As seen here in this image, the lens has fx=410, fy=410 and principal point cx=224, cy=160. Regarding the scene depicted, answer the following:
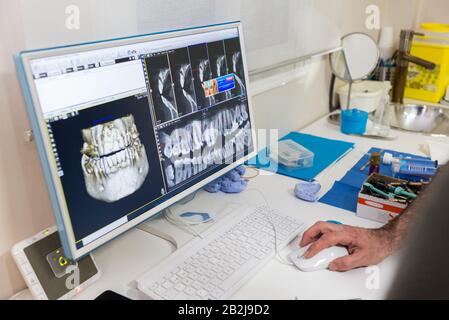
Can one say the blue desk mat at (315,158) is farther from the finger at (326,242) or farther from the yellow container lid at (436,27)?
the yellow container lid at (436,27)

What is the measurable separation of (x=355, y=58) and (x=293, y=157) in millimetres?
784

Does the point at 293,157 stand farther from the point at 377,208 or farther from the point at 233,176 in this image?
the point at 377,208

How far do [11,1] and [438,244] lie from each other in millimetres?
827

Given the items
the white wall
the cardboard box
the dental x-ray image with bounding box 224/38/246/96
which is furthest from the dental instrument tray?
the white wall

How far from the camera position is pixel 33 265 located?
2.66ft

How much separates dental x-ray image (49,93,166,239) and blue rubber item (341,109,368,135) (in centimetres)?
105

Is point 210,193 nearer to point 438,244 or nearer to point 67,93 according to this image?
point 67,93

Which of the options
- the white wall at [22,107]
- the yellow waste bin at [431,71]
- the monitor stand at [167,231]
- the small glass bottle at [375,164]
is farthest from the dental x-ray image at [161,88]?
the yellow waste bin at [431,71]

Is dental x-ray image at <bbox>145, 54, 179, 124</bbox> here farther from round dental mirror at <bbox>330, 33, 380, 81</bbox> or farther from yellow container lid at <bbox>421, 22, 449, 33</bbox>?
yellow container lid at <bbox>421, 22, 449, 33</bbox>

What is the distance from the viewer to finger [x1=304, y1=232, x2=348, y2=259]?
906 millimetres

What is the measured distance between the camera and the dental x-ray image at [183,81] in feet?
3.19

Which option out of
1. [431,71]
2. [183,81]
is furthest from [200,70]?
[431,71]

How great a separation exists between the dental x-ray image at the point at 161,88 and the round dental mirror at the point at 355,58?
3.85ft

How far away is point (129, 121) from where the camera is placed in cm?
87
